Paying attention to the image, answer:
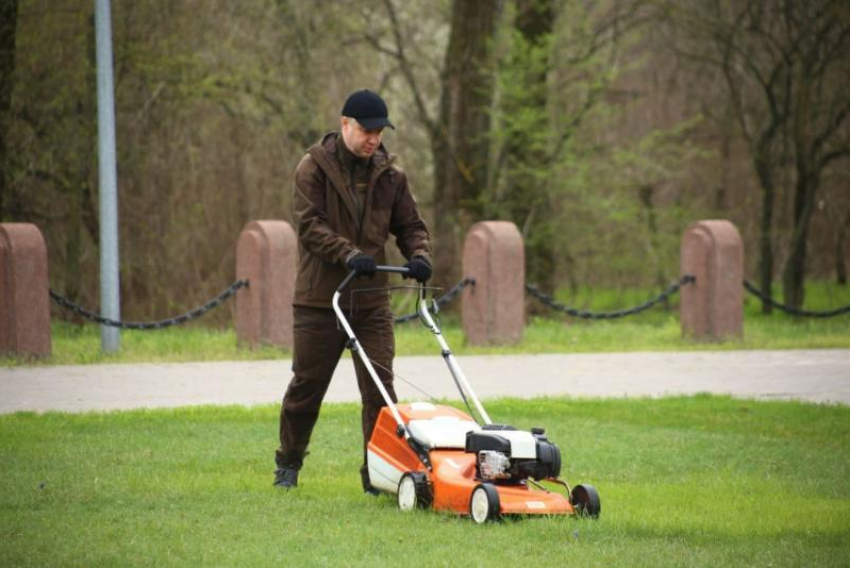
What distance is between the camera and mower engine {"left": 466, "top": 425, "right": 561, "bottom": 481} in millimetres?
7207

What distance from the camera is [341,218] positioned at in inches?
327

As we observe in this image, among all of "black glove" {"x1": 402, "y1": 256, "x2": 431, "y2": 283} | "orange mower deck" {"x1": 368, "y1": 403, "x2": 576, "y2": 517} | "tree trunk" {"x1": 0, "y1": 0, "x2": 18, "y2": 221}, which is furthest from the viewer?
"tree trunk" {"x1": 0, "y1": 0, "x2": 18, "y2": 221}

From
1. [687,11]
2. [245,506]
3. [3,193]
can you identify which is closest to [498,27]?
[687,11]

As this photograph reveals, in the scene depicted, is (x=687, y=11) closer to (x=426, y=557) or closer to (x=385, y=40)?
(x=385, y=40)

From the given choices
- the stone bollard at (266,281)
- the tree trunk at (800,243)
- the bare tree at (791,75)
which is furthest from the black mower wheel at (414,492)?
the tree trunk at (800,243)

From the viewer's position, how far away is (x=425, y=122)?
1133 inches

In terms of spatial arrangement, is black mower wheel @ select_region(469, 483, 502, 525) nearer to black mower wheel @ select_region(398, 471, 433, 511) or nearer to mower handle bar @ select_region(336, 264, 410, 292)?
black mower wheel @ select_region(398, 471, 433, 511)

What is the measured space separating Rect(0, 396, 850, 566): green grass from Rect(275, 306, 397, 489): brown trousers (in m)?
0.43

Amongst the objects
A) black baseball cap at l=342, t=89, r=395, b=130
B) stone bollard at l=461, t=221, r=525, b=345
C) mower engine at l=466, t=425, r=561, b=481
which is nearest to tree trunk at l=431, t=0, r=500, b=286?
stone bollard at l=461, t=221, r=525, b=345

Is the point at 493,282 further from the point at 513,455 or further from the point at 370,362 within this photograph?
the point at 513,455

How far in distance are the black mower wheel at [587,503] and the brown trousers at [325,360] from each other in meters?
1.39

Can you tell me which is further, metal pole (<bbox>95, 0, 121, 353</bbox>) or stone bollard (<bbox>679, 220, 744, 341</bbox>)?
stone bollard (<bbox>679, 220, 744, 341</bbox>)

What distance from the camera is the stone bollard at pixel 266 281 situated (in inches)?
651

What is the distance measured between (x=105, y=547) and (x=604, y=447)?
449 centimetres
